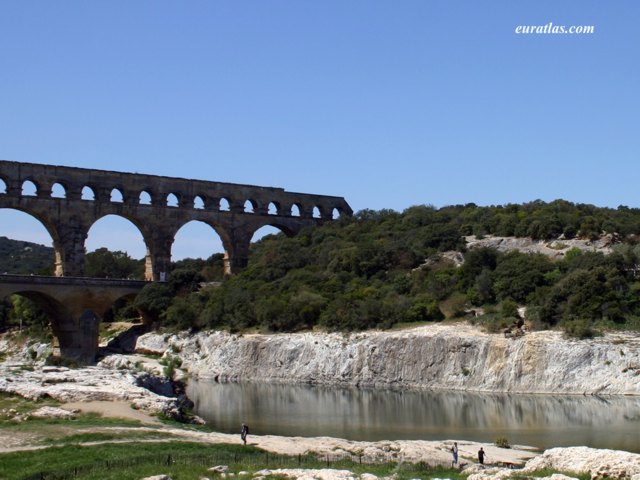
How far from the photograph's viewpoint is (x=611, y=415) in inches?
1287

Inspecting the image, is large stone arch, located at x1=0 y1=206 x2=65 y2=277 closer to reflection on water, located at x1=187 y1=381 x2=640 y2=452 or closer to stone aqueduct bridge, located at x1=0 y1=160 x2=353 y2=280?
stone aqueduct bridge, located at x1=0 y1=160 x2=353 y2=280

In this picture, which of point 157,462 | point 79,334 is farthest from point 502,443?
point 79,334

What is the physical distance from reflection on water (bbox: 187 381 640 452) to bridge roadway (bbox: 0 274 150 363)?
1495cm

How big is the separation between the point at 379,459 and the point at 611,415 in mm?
12674

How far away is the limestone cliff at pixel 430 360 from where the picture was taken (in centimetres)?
4006

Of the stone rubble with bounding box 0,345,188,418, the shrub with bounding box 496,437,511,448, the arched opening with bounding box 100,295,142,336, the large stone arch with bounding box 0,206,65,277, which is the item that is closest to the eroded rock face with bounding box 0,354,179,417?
the stone rubble with bounding box 0,345,188,418

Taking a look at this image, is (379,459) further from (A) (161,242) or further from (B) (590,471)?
(A) (161,242)

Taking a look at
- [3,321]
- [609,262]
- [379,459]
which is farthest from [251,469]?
[3,321]

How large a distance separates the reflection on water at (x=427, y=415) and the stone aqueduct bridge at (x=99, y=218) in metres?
15.6

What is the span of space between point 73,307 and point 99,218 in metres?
6.88

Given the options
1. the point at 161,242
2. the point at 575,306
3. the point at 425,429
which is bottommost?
the point at 425,429

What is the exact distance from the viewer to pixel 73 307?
5694 centimetres

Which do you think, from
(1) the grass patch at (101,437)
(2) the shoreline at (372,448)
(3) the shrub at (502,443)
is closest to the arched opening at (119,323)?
(2) the shoreline at (372,448)

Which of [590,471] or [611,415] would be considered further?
[611,415]
